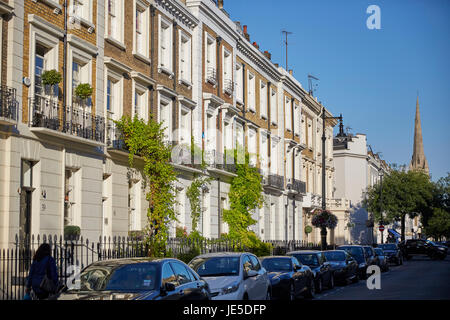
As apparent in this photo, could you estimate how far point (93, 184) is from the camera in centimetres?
2406

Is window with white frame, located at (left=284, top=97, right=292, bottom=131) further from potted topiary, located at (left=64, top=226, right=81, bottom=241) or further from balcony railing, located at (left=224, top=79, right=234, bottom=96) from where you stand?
potted topiary, located at (left=64, top=226, right=81, bottom=241)

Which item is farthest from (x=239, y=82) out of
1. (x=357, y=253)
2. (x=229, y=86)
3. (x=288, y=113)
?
(x=357, y=253)

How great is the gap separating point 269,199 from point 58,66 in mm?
24688

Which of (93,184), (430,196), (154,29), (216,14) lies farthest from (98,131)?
(430,196)

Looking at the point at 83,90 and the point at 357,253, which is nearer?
the point at 83,90

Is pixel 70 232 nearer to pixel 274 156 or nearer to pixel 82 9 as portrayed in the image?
pixel 82 9

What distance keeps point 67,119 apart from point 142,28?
295 inches

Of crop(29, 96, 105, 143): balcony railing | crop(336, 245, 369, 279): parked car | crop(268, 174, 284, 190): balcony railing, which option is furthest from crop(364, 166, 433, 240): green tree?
crop(29, 96, 105, 143): balcony railing

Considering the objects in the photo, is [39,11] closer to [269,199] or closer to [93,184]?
[93,184]

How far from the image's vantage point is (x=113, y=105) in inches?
1029

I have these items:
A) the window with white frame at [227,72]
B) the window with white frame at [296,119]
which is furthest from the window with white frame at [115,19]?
the window with white frame at [296,119]

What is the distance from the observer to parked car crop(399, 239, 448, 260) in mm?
59156

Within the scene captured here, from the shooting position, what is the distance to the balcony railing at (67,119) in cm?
2102

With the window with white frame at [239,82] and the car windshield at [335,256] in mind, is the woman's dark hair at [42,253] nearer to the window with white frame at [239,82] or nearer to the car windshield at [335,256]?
the car windshield at [335,256]
